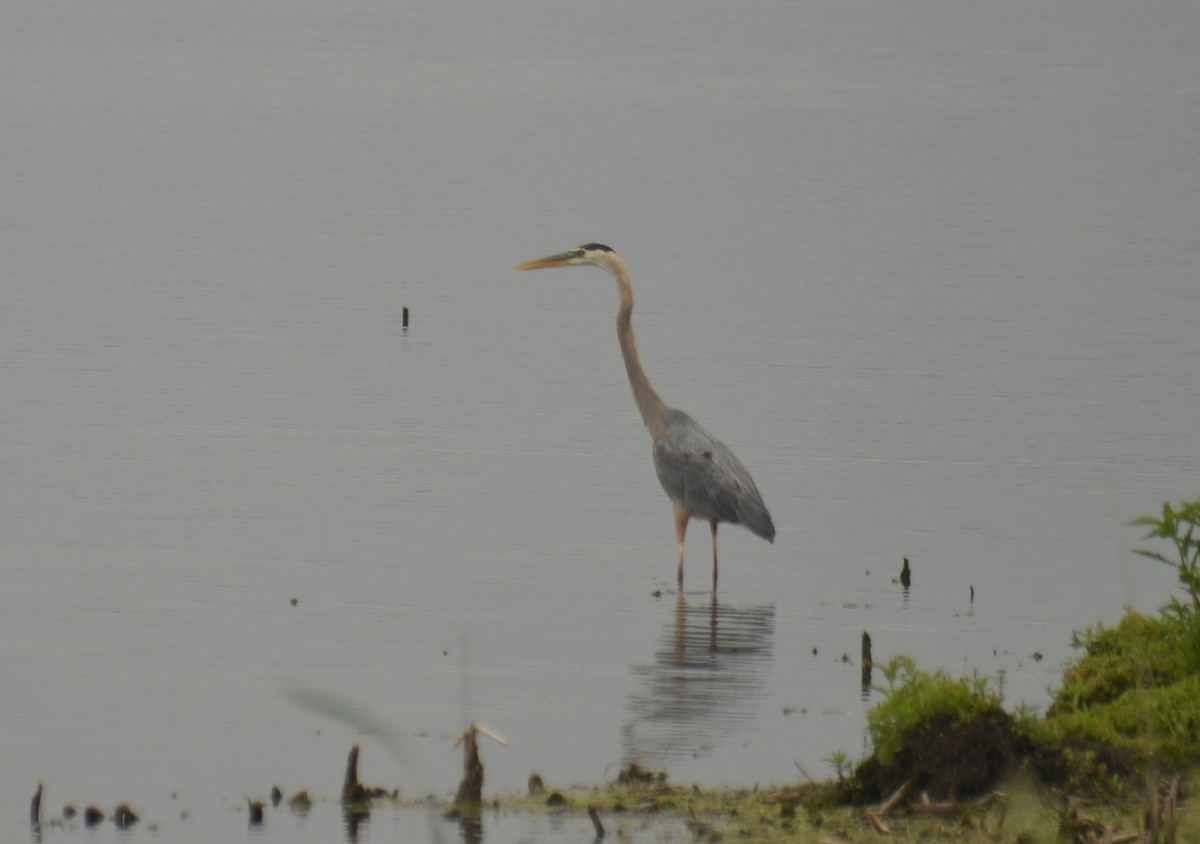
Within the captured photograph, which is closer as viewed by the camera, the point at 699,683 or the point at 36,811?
the point at 36,811

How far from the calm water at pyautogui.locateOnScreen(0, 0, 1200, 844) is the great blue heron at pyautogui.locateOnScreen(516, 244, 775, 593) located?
0.37m

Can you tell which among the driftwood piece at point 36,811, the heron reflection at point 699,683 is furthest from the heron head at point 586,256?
the driftwood piece at point 36,811

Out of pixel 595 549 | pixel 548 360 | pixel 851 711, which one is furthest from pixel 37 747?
pixel 548 360

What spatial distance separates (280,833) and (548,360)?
12158 millimetres

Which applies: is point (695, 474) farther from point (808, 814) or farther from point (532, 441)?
point (808, 814)

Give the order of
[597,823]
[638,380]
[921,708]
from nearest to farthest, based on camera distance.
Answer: [597,823] < [921,708] < [638,380]

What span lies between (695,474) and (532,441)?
3445 mm

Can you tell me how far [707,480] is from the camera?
1312 centimetres

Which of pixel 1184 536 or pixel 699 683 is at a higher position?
pixel 1184 536

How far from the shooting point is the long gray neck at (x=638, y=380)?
14195 millimetres

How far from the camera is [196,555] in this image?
42.5 feet

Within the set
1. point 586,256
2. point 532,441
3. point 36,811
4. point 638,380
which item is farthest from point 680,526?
point 36,811

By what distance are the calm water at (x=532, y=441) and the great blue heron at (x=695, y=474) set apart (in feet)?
1.21

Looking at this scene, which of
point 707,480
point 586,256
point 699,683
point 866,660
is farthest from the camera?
point 586,256
